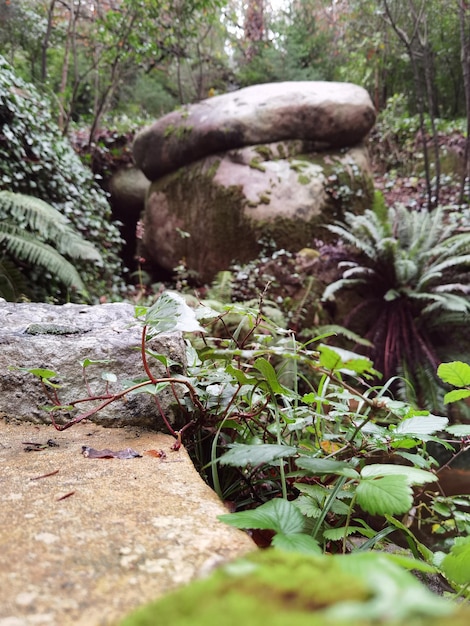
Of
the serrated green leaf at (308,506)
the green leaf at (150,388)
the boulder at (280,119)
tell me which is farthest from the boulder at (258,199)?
the serrated green leaf at (308,506)

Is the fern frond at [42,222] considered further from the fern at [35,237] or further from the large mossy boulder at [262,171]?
the large mossy boulder at [262,171]

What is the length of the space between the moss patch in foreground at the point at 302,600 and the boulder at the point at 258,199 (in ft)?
14.4

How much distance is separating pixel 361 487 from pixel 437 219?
4336mm

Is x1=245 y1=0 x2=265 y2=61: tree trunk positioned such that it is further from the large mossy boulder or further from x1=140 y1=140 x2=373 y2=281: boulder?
x1=140 y1=140 x2=373 y2=281: boulder

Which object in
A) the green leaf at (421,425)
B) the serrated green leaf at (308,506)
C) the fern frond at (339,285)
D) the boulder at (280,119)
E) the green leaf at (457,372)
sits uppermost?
the boulder at (280,119)

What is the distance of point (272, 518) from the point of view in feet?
1.92

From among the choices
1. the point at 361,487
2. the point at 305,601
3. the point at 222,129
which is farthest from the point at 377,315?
the point at 305,601

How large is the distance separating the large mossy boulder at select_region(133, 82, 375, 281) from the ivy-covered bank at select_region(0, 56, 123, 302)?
1.04 metres

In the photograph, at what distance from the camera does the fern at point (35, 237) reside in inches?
115

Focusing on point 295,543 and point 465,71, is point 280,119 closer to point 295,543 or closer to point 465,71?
point 465,71

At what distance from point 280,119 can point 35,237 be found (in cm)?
324

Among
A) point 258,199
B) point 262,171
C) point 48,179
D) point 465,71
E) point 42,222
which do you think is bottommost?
point 42,222

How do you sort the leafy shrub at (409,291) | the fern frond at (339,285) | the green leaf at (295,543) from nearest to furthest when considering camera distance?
the green leaf at (295,543) → the leafy shrub at (409,291) → the fern frond at (339,285)

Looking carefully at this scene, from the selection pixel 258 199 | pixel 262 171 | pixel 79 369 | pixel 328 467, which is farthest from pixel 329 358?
pixel 262 171
